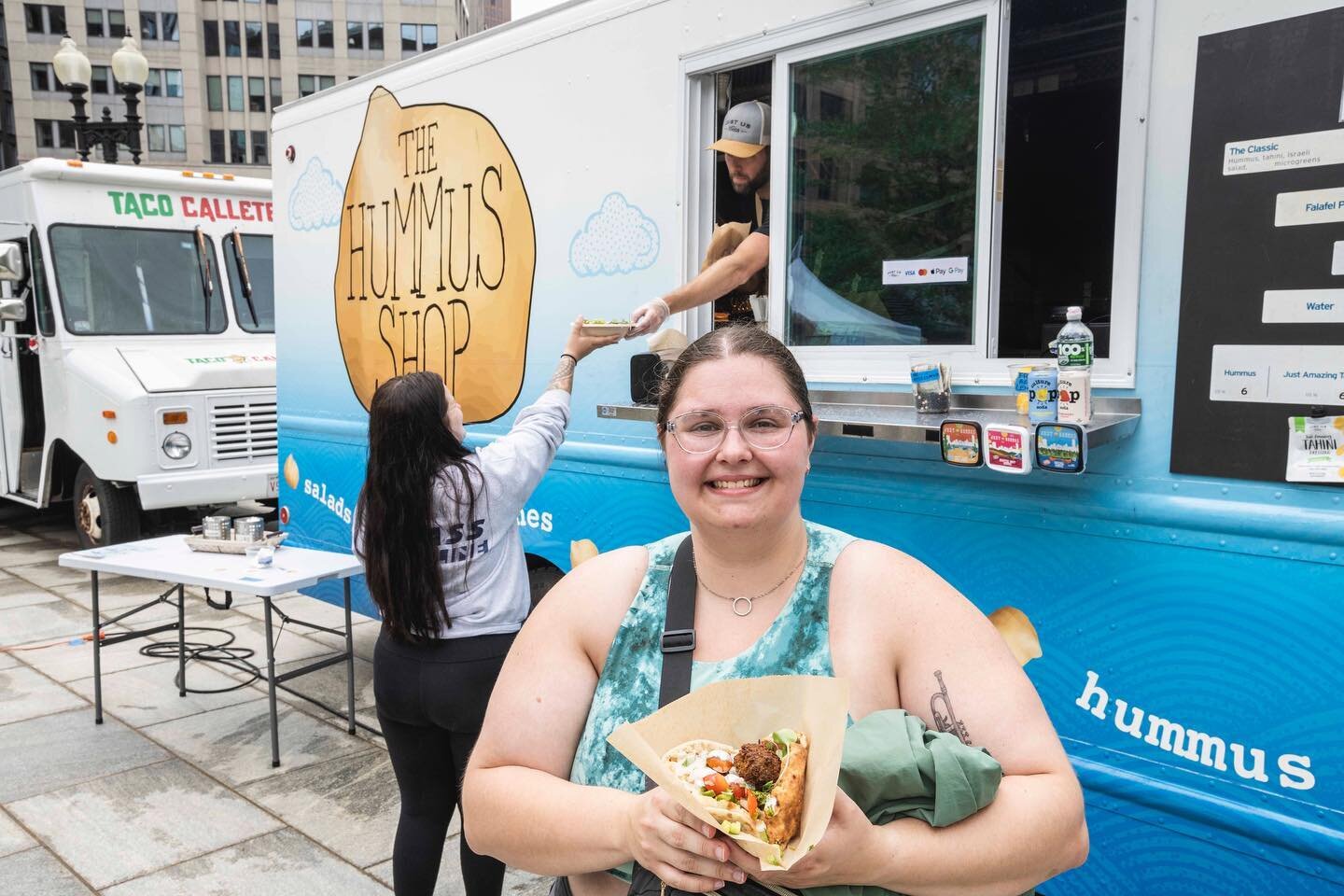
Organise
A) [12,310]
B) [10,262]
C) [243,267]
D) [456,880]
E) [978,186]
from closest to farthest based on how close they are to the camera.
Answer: [978,186]
[456,880]
[10,262]
[12,310]
[243,267]

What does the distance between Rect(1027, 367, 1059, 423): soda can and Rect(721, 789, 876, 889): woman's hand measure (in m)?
1.31

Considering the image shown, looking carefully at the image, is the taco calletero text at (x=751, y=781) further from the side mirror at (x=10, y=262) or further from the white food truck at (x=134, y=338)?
the side mirror at (x=10, y=262)

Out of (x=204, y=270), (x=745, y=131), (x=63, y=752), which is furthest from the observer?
(x=204, y=270)

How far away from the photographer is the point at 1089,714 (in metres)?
2.43

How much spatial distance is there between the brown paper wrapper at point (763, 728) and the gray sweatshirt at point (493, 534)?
1844 millimetres

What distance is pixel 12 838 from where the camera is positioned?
3822 millimetres

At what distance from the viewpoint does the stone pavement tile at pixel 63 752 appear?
4367 millimetres

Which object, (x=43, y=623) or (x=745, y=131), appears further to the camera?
(x=43, y=623)

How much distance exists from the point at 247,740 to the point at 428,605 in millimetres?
2466

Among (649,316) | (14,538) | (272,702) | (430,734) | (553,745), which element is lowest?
(14,538)

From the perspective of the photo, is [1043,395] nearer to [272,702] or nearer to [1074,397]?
[1074,397]

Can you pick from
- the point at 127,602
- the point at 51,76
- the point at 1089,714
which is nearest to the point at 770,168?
the point at 1089,714

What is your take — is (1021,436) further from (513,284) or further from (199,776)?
(199,776)

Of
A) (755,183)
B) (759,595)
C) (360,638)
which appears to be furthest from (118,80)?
(759,595)
